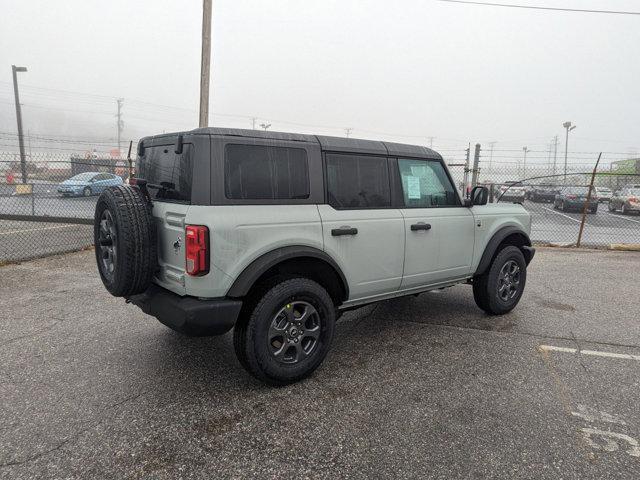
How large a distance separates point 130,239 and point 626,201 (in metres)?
22.9

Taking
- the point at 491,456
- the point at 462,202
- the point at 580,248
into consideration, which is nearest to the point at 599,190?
the point at 580,248

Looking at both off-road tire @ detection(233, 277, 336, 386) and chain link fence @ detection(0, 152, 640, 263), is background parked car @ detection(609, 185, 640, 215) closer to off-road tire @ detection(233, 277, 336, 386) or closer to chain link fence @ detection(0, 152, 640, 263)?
chain link fence @ detection(0, 152, 640, 263)

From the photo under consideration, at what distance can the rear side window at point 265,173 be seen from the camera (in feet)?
→ 9.34

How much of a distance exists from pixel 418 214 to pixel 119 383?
278 centimetres

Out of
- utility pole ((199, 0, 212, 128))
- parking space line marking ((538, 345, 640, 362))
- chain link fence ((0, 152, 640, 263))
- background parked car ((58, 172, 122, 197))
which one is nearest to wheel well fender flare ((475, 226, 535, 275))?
parking space line marking ((538, 345, 640, 362))

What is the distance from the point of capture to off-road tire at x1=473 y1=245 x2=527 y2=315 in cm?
452

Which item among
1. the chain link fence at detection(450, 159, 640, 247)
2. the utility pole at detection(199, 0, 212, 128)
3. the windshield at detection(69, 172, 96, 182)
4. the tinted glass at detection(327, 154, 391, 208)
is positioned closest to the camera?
the tinted glass at detection(327, 154, 391, 208)

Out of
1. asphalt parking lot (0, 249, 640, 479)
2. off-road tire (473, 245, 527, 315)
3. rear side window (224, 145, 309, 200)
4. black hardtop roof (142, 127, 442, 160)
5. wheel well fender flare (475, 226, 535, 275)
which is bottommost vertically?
asphalt parking lot (0, 249, 640, 479)

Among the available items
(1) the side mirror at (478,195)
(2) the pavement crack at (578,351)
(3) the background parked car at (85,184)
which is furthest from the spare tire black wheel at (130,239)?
(3) the background parked car at (85,184)

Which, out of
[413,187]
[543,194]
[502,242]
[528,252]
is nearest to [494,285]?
[502,242]

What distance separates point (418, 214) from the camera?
383 cm

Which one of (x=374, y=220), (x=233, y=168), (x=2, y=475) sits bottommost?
(x=2, y=475)

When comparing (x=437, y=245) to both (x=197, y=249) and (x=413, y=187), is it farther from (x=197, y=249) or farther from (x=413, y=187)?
(x=197, y=249)

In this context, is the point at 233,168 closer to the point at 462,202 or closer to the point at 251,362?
the point at 251,362
